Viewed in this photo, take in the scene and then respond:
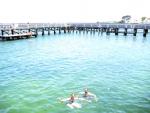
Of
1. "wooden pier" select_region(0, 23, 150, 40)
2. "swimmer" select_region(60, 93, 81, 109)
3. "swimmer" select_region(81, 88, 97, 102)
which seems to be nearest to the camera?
"swimmer" select_region(60, 93, 81, 109)

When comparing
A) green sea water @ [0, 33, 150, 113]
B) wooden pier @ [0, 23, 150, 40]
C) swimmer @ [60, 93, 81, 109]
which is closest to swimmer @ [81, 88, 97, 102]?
green sea water @ [0, 33, 150, 113]

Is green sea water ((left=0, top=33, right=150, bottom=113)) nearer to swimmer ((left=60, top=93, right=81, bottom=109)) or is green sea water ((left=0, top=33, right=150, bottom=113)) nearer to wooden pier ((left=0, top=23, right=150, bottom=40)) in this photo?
swimmer ((left=60, top=93, right=81, bottom=109))

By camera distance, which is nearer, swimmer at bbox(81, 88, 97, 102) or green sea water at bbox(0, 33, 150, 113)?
green sea water at bbox(0, 33, 150, 113)

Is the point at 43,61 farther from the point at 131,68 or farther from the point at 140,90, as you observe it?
the point at 140,90

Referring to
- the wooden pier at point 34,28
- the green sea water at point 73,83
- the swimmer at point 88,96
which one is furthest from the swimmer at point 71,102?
the wooden pier at point 34,28

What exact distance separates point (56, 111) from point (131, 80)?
10.6 m

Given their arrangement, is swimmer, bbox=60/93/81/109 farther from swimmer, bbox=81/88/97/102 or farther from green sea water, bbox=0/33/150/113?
swimmer, bbox=81/88/97/102

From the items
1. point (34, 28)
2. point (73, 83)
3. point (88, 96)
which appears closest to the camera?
point (88, 96)

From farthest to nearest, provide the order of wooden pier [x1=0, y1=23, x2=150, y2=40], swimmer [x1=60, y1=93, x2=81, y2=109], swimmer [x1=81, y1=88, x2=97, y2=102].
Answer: wooden pier [x1=0, y1=23, x2=150, y2=40]
swimmer [x1=81, y1=88, x2=97, y2=102]
swimmer [x1=60, y1=93, x2=81, y2=109]

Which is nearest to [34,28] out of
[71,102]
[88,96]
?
[88,96]

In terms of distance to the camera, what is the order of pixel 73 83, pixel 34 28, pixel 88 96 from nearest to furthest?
pixel 88 96
pixel 73 83
pixel 34 28

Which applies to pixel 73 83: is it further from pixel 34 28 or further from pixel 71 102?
pixel 34 28

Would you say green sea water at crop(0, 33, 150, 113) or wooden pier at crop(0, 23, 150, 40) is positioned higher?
wooden pier at crop(0, 23, 150, 40)

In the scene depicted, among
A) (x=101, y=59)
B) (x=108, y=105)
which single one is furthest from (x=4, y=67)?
(x=108, y=105)
